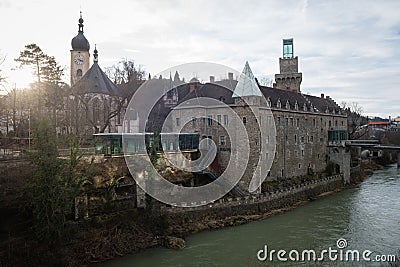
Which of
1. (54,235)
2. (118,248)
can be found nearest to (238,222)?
(118,248)

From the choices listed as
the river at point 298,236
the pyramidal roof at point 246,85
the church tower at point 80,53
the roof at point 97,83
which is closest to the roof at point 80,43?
the church tower at point 80,53

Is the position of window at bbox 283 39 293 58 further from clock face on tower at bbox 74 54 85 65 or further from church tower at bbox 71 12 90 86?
clock face on tower at bbox 74 54 85 65

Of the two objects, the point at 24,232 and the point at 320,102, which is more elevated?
the point at 320,102

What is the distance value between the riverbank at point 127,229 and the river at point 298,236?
2.30 feet

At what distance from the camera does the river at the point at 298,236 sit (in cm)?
1811

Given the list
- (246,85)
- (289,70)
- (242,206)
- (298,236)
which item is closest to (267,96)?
(246,85)

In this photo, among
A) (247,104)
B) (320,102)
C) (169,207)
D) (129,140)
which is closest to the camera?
(169,207)

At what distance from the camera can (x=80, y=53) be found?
46.5 m

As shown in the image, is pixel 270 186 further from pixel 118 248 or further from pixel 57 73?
pixel 57 73

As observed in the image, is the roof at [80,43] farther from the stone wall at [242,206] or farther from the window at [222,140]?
the stone wall at [242,206]

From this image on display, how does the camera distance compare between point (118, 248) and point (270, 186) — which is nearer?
point (118, 248)

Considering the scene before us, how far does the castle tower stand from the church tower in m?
26.1

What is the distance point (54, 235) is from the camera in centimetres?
1720

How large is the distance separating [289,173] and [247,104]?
31.4ft
